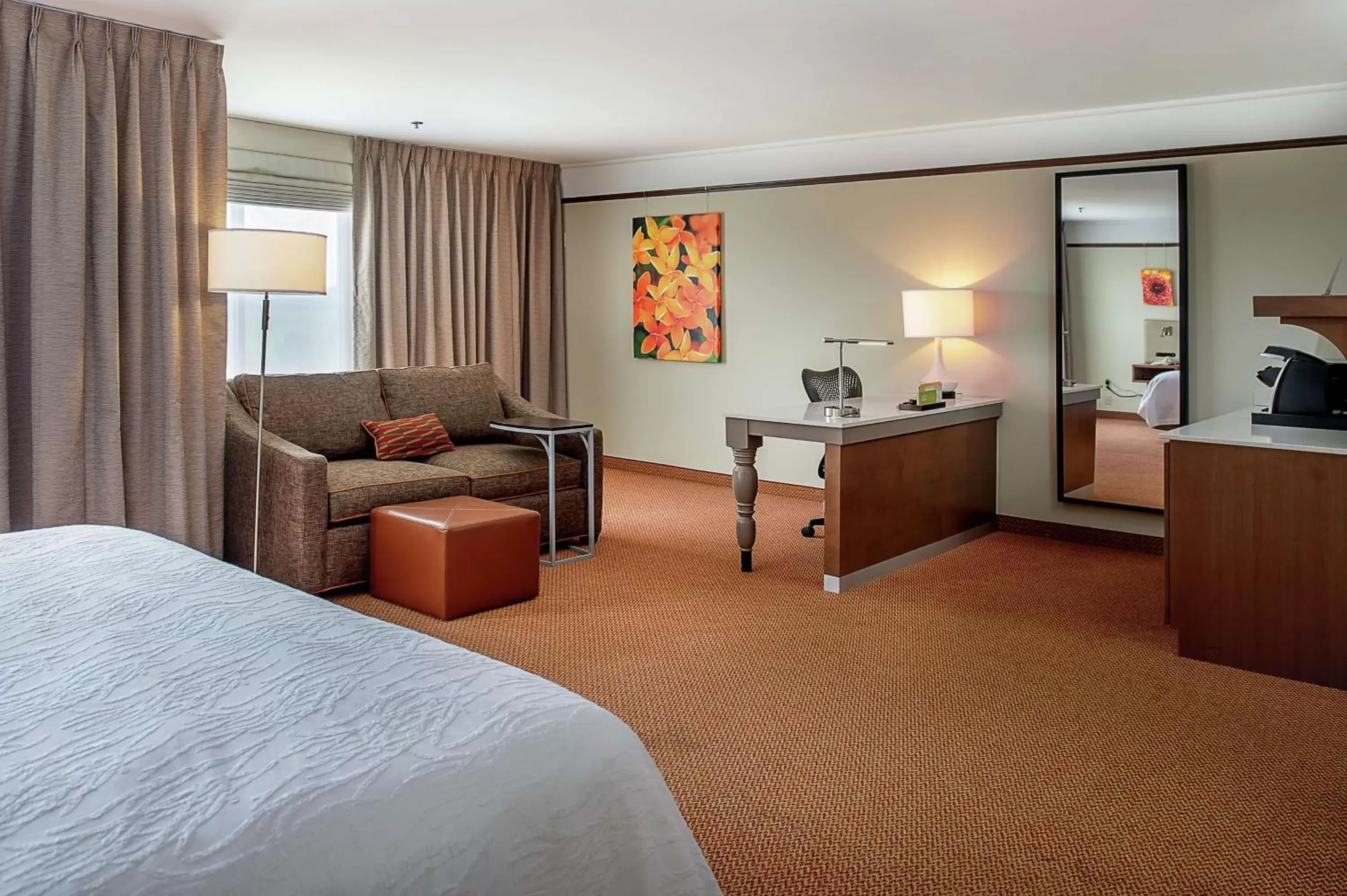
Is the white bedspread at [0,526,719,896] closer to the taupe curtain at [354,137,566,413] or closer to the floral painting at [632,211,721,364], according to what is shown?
the taupe curtain at [354,137,566,413]

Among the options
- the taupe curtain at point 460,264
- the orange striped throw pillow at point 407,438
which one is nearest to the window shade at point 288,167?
the taupe curtain at point 460,264

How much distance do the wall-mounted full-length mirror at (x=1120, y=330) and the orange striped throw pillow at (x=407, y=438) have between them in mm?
3330

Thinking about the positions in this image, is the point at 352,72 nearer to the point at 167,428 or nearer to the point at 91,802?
the point at 167,428

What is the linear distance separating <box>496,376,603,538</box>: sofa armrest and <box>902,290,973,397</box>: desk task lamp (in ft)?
6.09

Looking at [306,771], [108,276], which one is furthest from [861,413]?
[306,771]

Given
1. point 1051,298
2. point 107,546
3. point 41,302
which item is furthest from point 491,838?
point 1051,298

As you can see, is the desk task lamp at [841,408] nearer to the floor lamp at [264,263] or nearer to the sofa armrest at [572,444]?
the sofa armrest at [572,444]

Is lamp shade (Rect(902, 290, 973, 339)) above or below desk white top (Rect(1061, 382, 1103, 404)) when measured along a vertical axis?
above

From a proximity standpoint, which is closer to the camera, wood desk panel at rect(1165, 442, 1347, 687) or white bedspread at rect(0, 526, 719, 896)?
white bedspread at rect(0, 526, 719, 896)

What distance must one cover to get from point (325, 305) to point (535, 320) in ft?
5.23

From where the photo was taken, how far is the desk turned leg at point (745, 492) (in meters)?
4.82

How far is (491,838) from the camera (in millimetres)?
1315

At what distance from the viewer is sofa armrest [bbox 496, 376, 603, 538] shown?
17.9 feet

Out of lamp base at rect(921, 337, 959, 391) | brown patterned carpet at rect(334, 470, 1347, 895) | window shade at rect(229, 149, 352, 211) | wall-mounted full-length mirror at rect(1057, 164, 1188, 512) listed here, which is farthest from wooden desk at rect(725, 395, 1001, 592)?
window shade at rect(229, 149, 352, 211)
